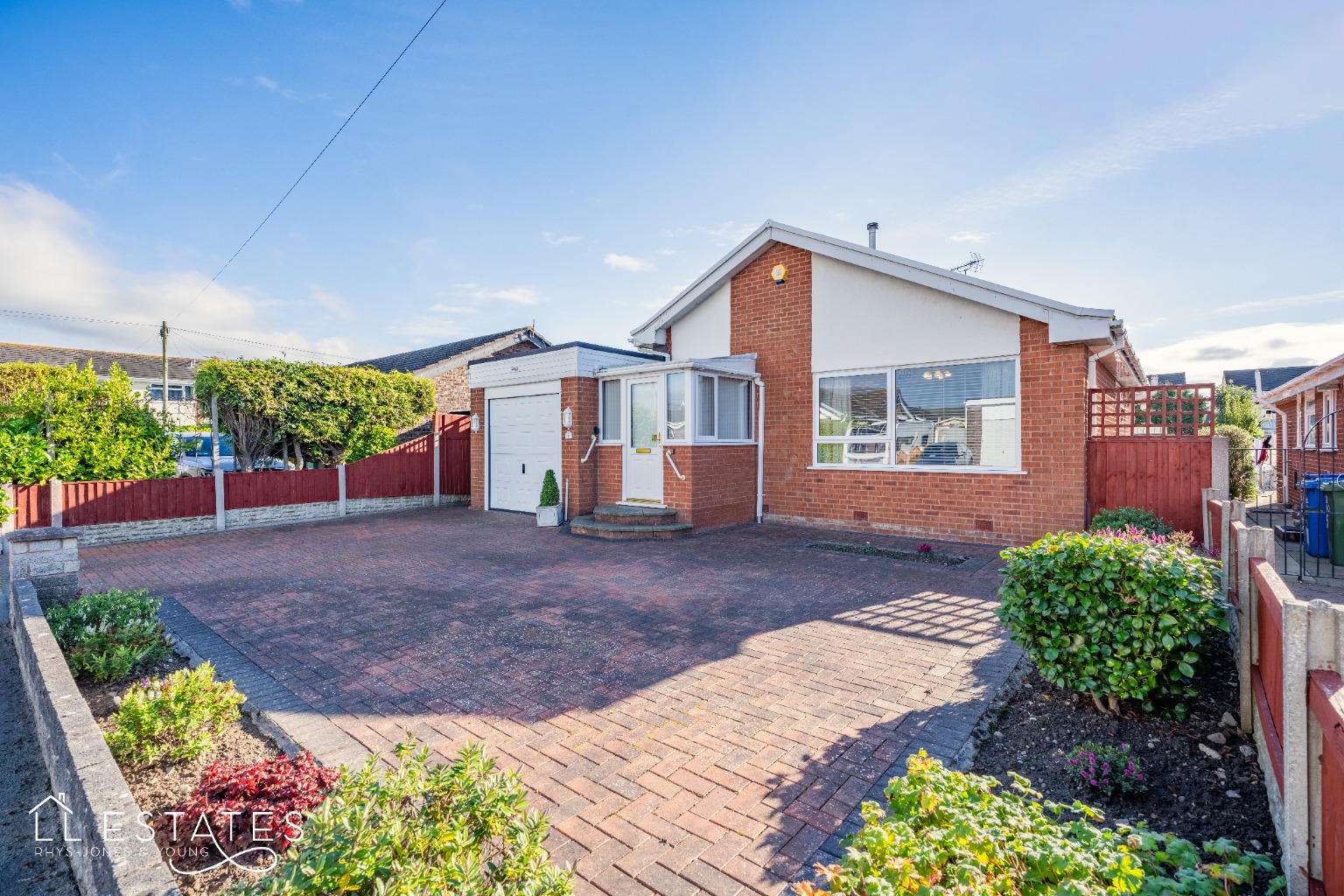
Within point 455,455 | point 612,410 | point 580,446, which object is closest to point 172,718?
point 580,446

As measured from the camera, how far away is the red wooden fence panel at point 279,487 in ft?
38.3

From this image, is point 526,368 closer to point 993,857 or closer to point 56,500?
point 56,500

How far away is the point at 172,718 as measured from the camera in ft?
10.5

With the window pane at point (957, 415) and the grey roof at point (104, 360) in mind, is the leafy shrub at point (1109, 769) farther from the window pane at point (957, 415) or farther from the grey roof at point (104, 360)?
the grey roof at point (104, 360)

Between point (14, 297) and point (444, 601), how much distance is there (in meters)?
27.0

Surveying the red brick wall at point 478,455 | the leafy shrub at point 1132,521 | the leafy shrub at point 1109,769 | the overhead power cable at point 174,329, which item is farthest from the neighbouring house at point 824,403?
the overhead power cable at point 174,329

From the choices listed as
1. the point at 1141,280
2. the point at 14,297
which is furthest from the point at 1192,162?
the point at 14,297

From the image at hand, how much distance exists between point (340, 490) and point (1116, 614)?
46.2ft

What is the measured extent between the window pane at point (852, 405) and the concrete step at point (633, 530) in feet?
10.7

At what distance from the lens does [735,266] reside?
11.8 meters

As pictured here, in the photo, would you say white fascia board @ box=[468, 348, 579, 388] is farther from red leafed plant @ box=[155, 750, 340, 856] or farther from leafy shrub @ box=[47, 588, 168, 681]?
red leafed plant @ box=[155, 750, 340, 856]

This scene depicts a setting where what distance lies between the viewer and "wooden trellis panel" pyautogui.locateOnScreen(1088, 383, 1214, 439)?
8.14 metres

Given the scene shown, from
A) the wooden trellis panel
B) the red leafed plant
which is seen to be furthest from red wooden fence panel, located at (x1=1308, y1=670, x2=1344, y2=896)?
the wooden trellis panel

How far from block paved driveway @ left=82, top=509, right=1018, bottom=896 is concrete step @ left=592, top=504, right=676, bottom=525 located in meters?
1.52
